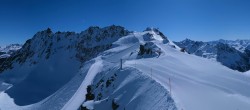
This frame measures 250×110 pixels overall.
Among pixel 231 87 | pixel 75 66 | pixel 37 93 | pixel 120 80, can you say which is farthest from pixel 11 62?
pixel 231 87

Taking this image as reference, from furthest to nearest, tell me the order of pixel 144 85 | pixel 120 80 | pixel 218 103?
pixel 120 80, pixel 144 85, pixel 218 103

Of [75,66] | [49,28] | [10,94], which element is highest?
[49,28]

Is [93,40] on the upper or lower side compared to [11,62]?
upper

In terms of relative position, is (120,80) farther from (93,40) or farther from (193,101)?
(93,40)

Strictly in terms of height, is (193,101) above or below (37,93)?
above

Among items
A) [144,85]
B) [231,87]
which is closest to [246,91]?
[231,87]

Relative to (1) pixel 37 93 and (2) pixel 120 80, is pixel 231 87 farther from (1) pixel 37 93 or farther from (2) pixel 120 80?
(1) pixel 37 93

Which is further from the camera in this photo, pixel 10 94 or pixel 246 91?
pixel 10 94

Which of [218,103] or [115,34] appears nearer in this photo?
[218,103]

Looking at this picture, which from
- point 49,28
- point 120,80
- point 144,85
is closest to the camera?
point 144,85
